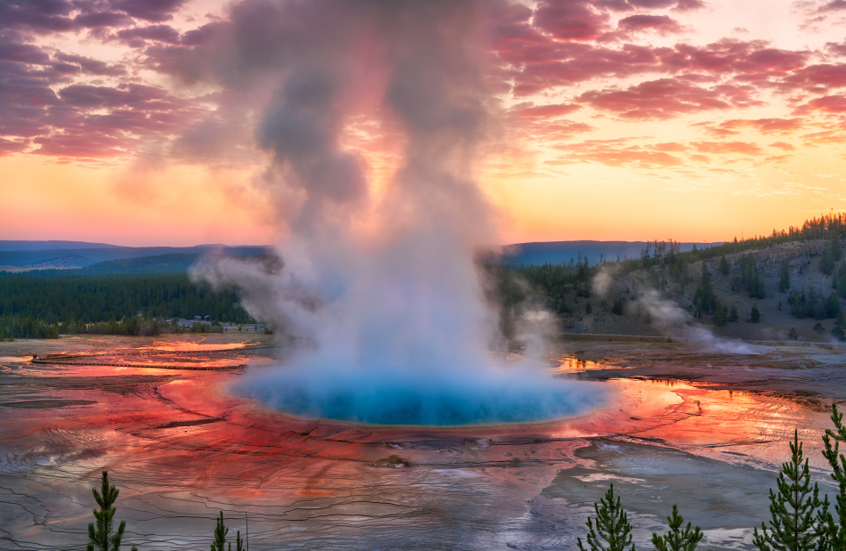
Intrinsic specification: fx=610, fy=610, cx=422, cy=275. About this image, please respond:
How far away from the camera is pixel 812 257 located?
2827 inches

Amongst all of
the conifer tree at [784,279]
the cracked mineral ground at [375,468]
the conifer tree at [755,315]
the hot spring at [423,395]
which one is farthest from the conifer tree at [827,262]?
the hot spring at [423,395]

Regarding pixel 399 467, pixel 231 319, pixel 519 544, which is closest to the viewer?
pixel 519 544

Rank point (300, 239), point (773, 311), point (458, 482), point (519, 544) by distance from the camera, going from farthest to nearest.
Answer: point (773, 311) → point (300, 239) → point (458, 482) → point (519, 544)

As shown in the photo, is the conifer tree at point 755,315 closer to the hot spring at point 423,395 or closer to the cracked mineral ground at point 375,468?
the cracked mineral ground at point 375,468

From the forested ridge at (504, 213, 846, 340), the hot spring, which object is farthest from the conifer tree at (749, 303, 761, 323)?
the hot spring

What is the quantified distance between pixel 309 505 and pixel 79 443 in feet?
27.0

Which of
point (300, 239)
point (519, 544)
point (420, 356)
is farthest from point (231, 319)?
point (519, 544)

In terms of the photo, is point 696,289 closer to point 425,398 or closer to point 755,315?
point 755,315

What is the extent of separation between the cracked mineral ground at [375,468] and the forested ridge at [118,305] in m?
35.5

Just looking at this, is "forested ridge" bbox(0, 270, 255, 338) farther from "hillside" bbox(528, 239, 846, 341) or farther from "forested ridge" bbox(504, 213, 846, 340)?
"hillside" bbox(528, 239, 846, 341)

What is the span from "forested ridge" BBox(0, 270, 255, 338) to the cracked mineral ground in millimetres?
35530

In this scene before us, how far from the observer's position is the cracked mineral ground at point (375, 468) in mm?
10148

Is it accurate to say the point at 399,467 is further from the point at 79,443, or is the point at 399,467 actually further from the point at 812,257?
the point at 812,257

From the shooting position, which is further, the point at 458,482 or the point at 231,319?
the point at 231,319
